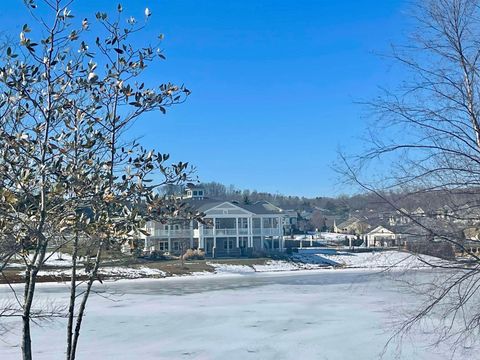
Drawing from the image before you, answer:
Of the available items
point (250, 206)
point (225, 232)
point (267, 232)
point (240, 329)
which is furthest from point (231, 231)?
point (240, 329)

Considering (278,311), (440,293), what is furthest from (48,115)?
(278,311)

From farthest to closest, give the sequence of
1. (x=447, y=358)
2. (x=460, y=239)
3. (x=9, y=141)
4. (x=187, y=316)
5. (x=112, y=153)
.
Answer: (x=187, y=316), (x=447, y=358), (x=460, y=239), (x=112, y=153), (x=9, y=141)

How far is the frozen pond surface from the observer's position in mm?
10438

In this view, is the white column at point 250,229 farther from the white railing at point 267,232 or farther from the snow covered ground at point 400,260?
the snow covered ground at point 400,260

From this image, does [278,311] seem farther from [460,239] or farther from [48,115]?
[48,115]

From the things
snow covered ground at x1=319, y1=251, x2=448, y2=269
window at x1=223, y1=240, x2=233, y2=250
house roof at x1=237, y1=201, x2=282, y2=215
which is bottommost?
window at x1=223, y1=240, x2=233, y2=250

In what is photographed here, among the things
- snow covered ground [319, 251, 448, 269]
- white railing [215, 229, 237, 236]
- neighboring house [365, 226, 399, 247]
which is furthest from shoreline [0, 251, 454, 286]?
neighboring house [365, 226, 399, 247]

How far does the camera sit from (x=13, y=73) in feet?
12.8

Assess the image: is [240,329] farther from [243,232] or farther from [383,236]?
[243,232]

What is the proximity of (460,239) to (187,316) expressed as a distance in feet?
39.1

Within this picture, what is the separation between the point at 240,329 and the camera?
44.3ft

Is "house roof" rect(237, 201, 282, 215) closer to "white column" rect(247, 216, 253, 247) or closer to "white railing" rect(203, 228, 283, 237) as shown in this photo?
"white column" rect(247, 216, 253, 247)

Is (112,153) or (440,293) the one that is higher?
(112,153)

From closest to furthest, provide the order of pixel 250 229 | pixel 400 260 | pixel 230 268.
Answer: pixel 400 260 → pixel 230 268 → pixel 250 229
